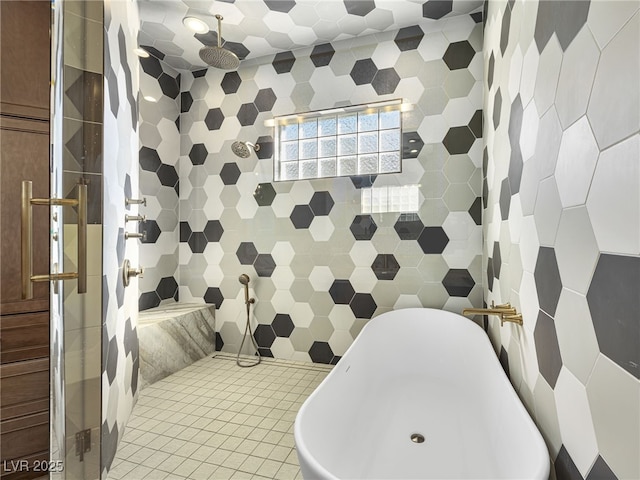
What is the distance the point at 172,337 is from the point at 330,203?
66.6 inches

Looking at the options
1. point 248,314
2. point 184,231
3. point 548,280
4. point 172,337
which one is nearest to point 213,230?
point 184,231

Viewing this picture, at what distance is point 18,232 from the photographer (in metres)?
1.48

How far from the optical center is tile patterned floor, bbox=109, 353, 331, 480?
138 cm

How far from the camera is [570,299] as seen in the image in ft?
2.59

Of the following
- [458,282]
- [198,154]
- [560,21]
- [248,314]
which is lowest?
[248,314]

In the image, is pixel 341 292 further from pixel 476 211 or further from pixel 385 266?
pixel 476 211

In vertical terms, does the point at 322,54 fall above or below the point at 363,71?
above

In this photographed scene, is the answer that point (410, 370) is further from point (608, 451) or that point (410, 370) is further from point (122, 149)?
point (122, 149)

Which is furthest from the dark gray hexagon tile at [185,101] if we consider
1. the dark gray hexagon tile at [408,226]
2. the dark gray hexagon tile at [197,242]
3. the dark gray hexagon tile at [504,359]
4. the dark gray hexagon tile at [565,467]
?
the dark gray hexagon tile at [565,467]

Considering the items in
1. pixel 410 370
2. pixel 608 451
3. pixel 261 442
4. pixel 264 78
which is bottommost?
pixel 261 442

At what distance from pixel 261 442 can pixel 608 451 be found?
1.46 meters

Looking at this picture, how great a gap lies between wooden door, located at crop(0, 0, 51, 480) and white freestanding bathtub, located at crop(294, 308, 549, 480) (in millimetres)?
1498

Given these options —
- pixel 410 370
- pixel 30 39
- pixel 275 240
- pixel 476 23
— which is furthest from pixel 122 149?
pixel 476 23

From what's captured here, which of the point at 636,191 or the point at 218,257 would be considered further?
the point at 218,257
